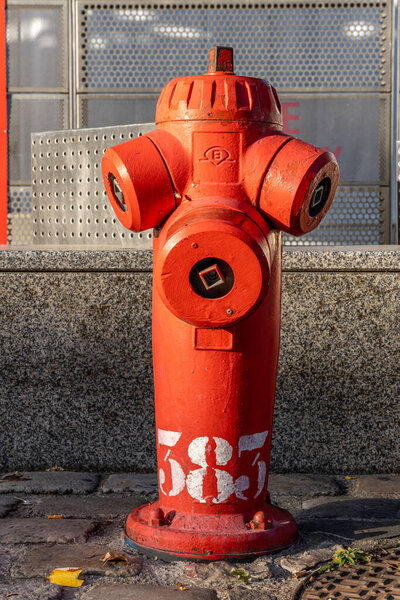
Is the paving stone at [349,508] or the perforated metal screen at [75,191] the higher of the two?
the perforated metal screen at [75,191]

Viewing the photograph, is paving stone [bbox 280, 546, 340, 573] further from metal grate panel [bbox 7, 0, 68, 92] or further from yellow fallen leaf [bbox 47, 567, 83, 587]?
metal grate panel [bbox 7, 0, 68, 92]

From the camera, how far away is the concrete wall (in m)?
3.76

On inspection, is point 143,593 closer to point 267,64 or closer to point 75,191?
point 75,191

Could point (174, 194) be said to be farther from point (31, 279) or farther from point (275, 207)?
point (31, 279)

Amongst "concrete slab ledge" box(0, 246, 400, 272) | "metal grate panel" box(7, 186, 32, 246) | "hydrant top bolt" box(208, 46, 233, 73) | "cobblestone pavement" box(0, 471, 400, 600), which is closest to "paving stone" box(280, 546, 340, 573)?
"cobblestone pavement" box(0, 471, 400, 600)

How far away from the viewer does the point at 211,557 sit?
266cm

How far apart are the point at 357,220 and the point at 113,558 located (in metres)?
3.99

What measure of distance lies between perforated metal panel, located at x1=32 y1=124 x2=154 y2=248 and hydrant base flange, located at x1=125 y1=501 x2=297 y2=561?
1.98m

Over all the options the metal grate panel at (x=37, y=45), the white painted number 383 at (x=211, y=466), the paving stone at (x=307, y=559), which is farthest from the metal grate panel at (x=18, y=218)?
the paving stone at (x=307, y=559)

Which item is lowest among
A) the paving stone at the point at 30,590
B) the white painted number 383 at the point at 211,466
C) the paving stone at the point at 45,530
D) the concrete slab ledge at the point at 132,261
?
the paving stone at the point at 45,530

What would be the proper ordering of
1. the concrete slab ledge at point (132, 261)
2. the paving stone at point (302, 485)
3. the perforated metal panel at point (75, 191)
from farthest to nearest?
the perforated metal panel at point (75, 191) < the concrete slab ledge at point (132, 261) < the paving stone at point (302, 485)

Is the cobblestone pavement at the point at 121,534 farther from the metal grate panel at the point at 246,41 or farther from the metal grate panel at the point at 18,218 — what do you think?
the metal grate panel at the point at 246,41

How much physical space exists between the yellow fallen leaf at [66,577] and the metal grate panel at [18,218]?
4.00 meters

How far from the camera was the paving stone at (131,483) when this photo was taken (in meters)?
3.57
